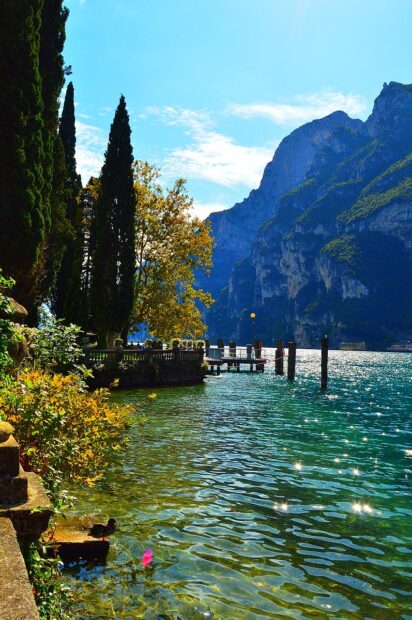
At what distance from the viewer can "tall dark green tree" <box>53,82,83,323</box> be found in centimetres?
3594

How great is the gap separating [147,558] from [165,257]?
33.4 metres

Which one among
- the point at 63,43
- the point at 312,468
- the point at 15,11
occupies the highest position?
the point at 63,43

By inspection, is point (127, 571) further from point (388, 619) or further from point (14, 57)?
point (14, 57)

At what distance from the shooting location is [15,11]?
57.8ft

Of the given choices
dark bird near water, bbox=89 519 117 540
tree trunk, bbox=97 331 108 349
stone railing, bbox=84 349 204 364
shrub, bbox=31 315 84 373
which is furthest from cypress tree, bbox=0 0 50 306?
tree trunk, bbox=97 331 108 349

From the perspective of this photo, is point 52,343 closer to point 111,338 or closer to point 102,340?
point 111,338

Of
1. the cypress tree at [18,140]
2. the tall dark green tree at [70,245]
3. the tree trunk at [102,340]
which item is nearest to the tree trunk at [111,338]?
the tree trunk at [102,340]

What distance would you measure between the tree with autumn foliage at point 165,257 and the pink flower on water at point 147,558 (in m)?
31.8

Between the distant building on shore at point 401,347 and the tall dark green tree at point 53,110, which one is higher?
the tall dark green tree at point 53,110

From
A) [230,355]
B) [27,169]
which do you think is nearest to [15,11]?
[27,169]

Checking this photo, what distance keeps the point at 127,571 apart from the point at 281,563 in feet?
6.26

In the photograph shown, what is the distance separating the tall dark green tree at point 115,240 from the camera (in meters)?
33.7

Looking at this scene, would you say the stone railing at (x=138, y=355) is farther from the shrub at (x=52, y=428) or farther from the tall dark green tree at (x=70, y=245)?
the shrub at (x=52, y=428)

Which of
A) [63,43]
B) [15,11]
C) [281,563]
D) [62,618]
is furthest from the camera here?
[63,43]
